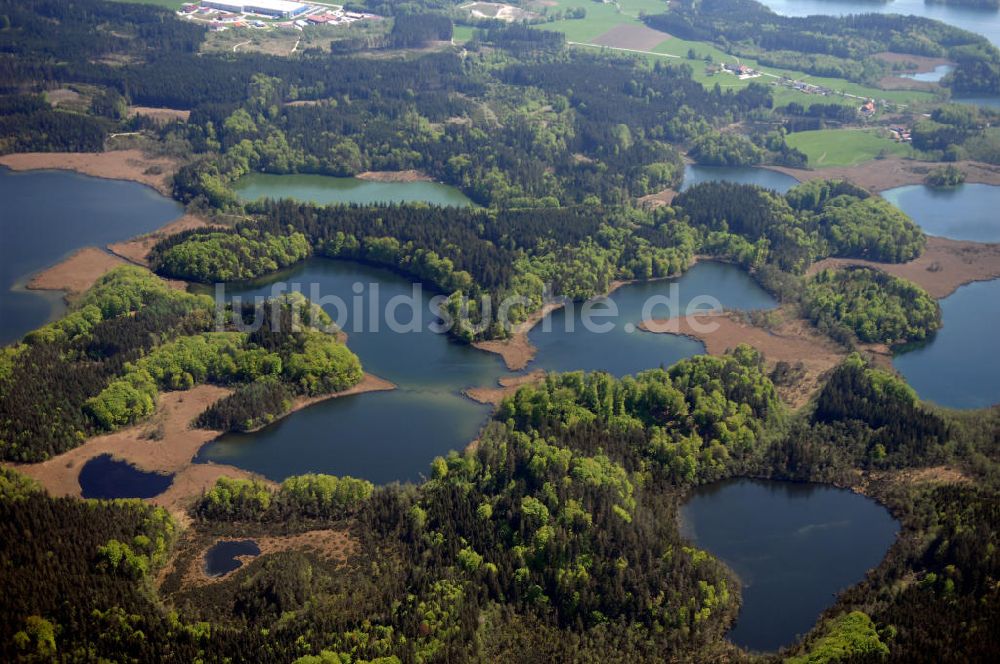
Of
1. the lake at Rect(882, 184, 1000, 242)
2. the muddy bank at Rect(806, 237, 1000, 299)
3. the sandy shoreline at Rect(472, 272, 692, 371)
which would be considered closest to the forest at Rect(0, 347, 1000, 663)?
the sandy shoreline at Rect(472, 272, 692, 371)

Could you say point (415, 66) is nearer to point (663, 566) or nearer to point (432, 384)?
point (432, 384)

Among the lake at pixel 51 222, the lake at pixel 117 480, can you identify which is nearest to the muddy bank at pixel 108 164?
the lake at pixel 51 222

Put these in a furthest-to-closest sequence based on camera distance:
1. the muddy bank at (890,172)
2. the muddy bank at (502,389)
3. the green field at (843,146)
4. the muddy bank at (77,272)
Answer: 1. the green field at (843,146)
2. the muddy bank at (890,172)
3. the muddy bank at (77,272)
4. the muddy bank at (502,389)

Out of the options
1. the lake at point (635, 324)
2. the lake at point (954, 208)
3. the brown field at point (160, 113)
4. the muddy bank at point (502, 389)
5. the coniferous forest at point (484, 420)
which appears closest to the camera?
the coniferous forest at point (484, 420)

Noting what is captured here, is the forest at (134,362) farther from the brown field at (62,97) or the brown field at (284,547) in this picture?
the brown field at (62,97)

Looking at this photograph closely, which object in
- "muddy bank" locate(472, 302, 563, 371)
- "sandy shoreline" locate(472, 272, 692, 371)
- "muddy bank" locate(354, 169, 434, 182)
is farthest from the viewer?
"muddy bank" locate(354, 169, 434, 182)

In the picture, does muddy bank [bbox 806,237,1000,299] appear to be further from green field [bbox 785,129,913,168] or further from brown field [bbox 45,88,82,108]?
brown field [bbox 45,88,82,108]

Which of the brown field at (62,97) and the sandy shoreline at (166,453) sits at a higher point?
the brown field at (62,97)
